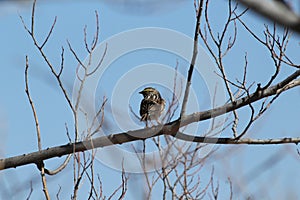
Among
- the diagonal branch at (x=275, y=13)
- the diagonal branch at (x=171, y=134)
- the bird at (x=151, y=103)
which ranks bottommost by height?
the diagonal branch at (x=275, y=13)

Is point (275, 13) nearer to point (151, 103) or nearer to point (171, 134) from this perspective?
point (171, 134)

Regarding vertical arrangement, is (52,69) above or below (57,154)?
above

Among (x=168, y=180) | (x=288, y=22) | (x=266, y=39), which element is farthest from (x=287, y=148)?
(x=288, y=22)

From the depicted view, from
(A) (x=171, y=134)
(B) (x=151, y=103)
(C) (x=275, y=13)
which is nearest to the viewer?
(C) (x=275, y=13)

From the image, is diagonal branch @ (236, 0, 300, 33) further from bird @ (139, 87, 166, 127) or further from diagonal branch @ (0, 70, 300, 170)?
bird @ (139, 87, 166, 127)

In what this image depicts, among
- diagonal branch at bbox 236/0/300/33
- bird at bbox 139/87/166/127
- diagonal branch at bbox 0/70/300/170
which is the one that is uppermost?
bird at bbox 139/87/166/127

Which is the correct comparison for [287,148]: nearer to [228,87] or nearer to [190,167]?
[228,87]

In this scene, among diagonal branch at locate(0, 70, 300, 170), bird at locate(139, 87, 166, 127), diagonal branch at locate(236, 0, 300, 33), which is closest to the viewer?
diagonal branch at locate(236, 0, 300, 33)

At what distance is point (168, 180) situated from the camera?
15.4 ft

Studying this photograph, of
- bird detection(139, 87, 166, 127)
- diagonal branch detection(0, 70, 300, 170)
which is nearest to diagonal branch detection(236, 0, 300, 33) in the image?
diagonal branch detection(0, 70, 300, 170)

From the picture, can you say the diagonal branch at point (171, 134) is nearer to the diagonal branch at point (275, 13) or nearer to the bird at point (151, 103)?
the bird at point (151, 103)

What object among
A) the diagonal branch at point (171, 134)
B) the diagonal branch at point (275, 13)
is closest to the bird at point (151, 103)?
the diagonal branch at point (171, 134)

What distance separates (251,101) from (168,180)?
1.54 m

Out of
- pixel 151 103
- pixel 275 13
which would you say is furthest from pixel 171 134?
pixel 151 103
